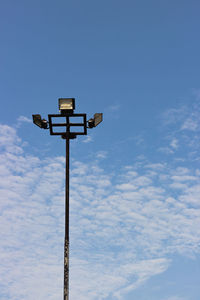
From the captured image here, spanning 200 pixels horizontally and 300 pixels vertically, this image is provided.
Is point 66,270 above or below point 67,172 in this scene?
below

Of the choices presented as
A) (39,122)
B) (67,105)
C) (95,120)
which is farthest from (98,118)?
(39,122)

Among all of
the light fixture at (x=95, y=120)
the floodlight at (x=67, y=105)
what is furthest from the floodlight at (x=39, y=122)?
the light fixture at (x=95, y=120)

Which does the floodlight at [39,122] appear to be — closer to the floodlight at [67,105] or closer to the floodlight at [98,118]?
the floodlight at [67,105]

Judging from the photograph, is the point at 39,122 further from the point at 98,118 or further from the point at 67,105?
the point at 98,118

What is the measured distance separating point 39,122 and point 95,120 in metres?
1.86

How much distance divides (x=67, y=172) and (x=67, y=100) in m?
2.35

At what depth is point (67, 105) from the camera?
1223 cm

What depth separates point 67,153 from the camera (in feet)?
40.2

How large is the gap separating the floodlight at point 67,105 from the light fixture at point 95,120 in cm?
77

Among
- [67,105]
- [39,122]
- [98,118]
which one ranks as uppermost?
[67,105]

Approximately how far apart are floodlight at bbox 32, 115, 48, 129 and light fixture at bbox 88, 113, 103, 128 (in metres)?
1.47

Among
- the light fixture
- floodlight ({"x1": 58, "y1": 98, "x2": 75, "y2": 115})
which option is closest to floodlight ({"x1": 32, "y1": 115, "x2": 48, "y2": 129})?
floodlight ({"x1": 58, "y1": 98, "x2": 75, "y2": 115})

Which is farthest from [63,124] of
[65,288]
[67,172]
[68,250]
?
[65,288]

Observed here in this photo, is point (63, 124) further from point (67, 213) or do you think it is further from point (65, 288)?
point (65, 288)
